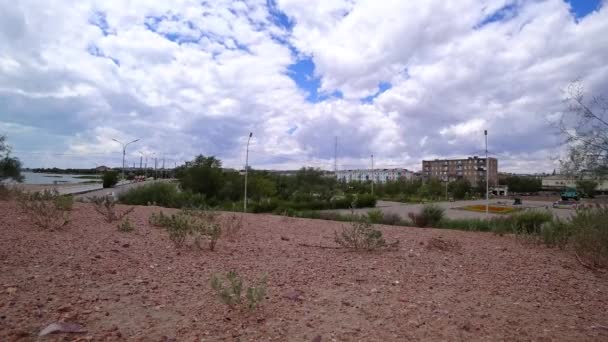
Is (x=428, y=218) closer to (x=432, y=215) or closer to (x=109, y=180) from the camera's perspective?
(x=432, y=215)

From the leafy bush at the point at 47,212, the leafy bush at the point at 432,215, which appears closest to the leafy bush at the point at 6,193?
the leafy bush at the point at 47,212

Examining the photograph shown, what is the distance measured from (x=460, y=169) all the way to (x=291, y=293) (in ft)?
405

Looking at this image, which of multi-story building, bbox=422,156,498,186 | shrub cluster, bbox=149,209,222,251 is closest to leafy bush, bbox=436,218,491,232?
shrub cluster, bbox=149,209,222,251

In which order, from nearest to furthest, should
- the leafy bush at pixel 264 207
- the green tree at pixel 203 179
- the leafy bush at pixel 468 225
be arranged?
the leafy bush at pixel 468 225
the leafy bush at pixel 264 207
the green tree at pixel 203 179

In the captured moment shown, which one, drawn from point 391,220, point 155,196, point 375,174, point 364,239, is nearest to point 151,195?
point 155,196

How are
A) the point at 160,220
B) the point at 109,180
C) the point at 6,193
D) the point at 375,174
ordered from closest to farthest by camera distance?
the point at 160,220, the point at 6,193, the point at 109,180, the point at 375,174

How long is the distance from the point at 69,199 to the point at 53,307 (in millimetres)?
7395

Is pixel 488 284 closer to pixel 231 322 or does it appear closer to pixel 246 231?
pixel 231 322

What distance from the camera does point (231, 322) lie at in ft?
11.1

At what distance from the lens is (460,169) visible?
118750 millimetres

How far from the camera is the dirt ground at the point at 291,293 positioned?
3278 mm

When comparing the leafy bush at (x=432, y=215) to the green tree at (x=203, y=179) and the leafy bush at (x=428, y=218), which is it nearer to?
the leafy bush at (x=428, y=218)

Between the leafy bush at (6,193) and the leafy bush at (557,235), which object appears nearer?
the leafy bush at (557,235)

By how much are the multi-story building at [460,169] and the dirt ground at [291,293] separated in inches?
3731
